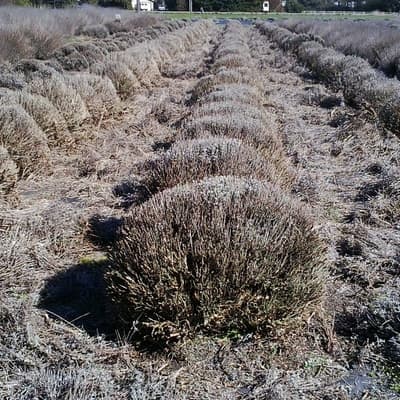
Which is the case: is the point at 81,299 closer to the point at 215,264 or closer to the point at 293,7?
the point at 215,264

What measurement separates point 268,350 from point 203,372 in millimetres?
467

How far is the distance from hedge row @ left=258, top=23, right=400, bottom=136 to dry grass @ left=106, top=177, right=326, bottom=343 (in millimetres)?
5736

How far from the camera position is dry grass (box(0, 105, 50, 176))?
686 cm

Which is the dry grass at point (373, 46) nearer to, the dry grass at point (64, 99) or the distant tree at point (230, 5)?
the dry grass at point (64, 99)

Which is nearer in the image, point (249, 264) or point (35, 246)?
point (249, 264)

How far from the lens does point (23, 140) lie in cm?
704

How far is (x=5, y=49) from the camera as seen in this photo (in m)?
18.8

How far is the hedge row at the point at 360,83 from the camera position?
8945 millimetres

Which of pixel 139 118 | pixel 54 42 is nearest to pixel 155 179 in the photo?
pixel 139 118

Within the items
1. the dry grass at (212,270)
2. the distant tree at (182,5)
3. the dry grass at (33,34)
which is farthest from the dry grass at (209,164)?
the distant tree at (182,5)

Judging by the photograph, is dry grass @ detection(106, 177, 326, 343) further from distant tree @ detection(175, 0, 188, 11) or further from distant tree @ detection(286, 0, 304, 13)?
distant tree @ detection(286, 0, 304, 13)

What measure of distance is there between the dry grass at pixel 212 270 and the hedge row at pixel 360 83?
5.74m

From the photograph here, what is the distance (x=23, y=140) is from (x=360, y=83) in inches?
296

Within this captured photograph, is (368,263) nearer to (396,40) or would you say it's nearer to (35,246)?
(35,246)
